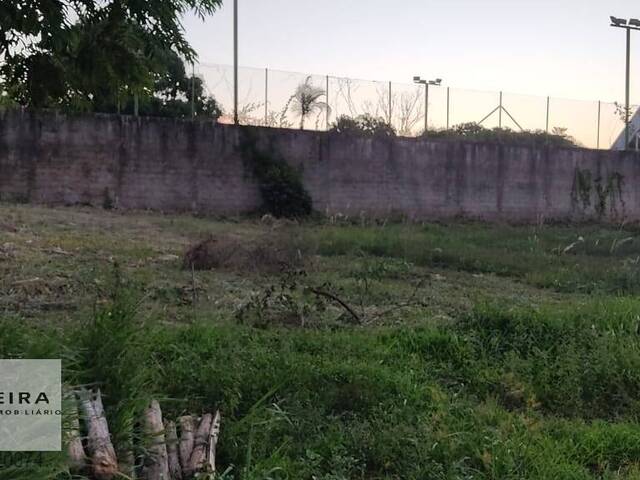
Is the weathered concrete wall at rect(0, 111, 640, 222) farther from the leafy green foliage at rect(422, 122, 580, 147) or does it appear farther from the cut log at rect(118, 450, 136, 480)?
the cut log at rect(118, 450, 136, 480)

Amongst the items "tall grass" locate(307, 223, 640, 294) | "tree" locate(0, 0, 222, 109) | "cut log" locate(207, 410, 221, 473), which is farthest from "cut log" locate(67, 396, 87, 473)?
"tall grass" locate(307, 223, 640, 294)

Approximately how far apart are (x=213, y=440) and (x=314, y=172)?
40.5 ft

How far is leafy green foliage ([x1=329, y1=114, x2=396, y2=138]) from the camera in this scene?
51.0 feet

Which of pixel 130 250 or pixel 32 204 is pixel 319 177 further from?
pixel 130 250

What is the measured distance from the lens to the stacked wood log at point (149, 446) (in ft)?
7.23

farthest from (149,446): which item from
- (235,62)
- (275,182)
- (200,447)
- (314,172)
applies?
(235,62)

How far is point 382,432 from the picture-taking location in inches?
119

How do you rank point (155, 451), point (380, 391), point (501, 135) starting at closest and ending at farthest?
point (155, 451) → point (380, 391) → point (501, 135)

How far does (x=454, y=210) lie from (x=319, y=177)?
3722mm

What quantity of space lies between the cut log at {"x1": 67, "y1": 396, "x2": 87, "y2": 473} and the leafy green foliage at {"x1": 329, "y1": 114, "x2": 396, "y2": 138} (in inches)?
525

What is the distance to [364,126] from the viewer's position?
54.7 ft

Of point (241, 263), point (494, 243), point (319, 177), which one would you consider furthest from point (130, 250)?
point (319, 177)

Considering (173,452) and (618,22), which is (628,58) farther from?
(173,452)

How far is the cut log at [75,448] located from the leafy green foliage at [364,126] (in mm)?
13331
